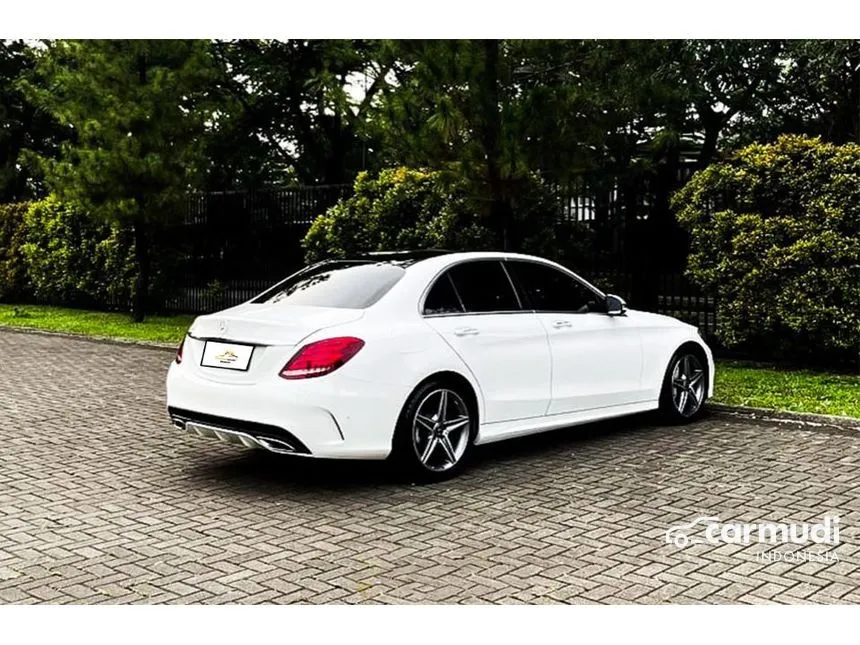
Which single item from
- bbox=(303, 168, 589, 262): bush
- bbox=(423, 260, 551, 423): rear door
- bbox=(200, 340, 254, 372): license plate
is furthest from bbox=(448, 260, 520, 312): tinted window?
bbox=(303, 168, 589, 262): bush

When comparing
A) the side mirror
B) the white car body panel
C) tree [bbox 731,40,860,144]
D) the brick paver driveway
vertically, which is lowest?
the brick paver driveway

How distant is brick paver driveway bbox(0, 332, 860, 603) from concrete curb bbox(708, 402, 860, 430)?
10.3 inches

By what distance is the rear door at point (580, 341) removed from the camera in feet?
26.4

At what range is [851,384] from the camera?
11883 mm

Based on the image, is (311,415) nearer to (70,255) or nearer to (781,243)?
(781,243)

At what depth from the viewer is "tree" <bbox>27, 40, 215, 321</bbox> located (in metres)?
18.8

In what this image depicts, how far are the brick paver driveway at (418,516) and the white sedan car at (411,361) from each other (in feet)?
1.30

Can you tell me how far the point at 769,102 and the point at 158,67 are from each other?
45.4ft

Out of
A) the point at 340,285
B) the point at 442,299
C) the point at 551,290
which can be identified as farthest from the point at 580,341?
the point at 340,285

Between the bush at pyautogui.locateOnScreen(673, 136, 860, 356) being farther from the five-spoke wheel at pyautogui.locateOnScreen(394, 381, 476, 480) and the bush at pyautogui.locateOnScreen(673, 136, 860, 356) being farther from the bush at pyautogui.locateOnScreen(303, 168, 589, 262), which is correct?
the five-spoke wheel at pyautogui.locateOnScreen(394, 381, 476, 480)

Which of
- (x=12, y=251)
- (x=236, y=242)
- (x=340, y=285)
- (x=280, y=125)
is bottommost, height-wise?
(x=340, y=285)

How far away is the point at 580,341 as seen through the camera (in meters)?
8.23

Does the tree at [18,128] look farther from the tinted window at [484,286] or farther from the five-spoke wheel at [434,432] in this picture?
the five-spoke wheel at [434,432]

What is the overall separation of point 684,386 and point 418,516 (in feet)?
13.1
